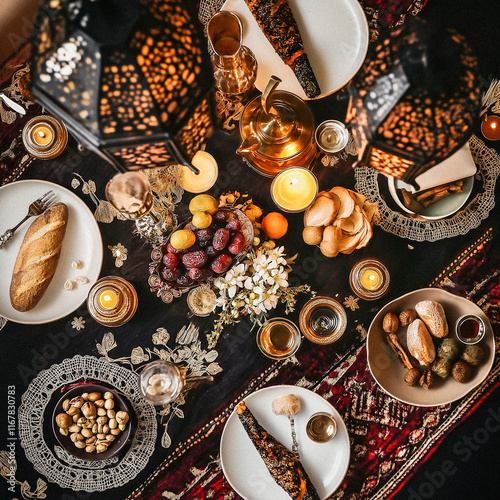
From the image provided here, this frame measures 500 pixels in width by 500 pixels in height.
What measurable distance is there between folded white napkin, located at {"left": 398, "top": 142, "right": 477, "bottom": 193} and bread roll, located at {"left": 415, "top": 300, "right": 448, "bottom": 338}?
1.34ft

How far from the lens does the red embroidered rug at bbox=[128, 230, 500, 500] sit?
5.24 ft

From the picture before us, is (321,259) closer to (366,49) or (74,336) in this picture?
(366,49)

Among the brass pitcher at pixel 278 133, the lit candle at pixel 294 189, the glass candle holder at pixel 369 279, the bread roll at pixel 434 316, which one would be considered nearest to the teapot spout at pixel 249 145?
the brass pitcher at pixel 278 133

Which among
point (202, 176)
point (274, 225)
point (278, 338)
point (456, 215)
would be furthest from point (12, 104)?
point (456, 215)

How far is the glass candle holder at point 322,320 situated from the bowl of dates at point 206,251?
0.34 m

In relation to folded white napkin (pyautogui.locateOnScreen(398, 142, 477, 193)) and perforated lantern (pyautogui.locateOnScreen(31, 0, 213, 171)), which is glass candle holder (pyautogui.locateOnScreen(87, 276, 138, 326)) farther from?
folded white napkin (pyautogui.locateOnScreen(398, 142, 477, 193))

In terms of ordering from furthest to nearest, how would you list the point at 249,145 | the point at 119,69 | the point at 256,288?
the point at 256,288
the point at 249,145
the point at 119,69

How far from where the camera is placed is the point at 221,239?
4.60 ft

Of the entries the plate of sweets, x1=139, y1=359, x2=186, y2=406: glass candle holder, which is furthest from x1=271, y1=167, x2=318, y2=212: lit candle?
x1=139, y1=359, x2=186, y2=406: glass candle holder

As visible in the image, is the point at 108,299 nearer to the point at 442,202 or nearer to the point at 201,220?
the point at 201,220

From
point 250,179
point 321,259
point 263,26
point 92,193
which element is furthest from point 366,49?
point 92,193

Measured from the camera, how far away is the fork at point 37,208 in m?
1.54

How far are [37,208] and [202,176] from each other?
0.62 meters

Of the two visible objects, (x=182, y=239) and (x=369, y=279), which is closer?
(x=182, y=239)
